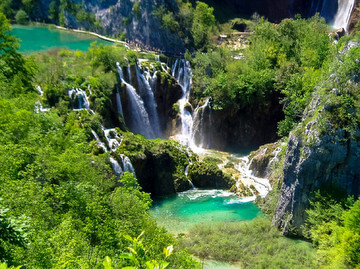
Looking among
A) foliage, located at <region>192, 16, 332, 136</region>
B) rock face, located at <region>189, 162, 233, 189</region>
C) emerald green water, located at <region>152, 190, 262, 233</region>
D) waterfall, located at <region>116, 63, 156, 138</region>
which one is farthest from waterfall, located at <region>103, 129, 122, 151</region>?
foliage, located at <region>192, 16, 332, 136</region>

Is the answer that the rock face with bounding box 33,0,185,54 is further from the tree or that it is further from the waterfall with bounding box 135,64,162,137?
the waterfall with bounding box 135,64,162,137

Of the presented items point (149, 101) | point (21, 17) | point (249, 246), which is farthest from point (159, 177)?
point (21, 17)

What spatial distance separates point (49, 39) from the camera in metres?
62.0

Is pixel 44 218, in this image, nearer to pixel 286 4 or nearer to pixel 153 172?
pixel 153 172

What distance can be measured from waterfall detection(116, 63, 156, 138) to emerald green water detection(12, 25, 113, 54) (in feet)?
74.4

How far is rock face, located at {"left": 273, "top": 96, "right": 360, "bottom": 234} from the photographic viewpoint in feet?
63.7

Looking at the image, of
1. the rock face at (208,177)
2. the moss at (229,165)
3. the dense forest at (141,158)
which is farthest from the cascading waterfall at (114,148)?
the moss at (229,165)

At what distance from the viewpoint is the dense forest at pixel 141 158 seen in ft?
33.5

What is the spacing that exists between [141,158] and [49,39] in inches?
1856

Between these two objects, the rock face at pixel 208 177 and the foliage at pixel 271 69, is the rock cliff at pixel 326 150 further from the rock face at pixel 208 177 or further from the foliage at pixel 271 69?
the foliage at pixel 271 69

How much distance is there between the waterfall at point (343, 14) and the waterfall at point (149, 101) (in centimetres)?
3487

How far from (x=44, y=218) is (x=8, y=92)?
1238 cm

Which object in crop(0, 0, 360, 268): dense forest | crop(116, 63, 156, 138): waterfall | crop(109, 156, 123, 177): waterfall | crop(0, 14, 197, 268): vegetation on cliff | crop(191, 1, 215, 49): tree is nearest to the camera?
crop(0, 14, 197, 268): vegetation on cliff

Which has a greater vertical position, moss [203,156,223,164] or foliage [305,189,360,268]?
foliage [305,189,360,268]
